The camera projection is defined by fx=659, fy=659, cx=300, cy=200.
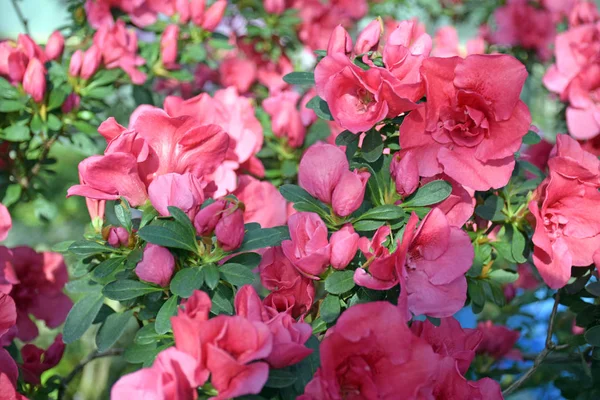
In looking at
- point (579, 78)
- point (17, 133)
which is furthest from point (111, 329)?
point (579, 78)

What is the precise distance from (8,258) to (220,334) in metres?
0.67

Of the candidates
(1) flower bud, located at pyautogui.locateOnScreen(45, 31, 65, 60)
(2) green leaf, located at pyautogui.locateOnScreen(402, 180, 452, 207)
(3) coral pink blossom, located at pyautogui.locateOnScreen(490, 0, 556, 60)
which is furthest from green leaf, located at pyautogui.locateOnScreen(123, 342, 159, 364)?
(3) coral pink blossom, located at pyautogui.locateOnScreen(490, 0, 556, 60)

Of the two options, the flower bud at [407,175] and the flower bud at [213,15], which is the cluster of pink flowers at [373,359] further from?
the flower bud at [213,15]

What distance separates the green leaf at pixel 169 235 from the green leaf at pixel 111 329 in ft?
0.67

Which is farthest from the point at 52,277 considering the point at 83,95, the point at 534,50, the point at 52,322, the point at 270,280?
the point at 534,50

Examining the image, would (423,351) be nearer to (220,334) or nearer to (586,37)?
(220,334)

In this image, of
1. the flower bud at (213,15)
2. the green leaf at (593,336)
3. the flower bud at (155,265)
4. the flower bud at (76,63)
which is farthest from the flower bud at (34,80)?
Answer: the green leaf at (593,336)

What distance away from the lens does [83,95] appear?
1.59 metres

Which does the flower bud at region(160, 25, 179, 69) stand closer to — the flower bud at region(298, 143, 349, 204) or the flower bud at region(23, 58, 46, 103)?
the flower bud at region(23, 58, 46, 103)

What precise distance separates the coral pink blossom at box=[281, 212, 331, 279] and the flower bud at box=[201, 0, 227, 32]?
3.43 feet

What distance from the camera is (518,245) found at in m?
1.18

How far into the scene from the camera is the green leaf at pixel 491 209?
1173 millimetres

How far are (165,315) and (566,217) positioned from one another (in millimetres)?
683

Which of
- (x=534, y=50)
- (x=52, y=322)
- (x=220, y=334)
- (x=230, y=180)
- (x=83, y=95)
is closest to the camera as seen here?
(x=220, y=334)
